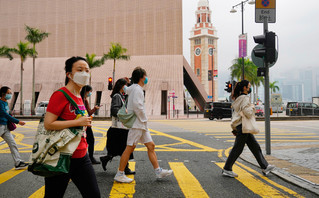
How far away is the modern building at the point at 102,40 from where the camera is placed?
47375 millimetres

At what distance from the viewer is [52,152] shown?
2723 mm

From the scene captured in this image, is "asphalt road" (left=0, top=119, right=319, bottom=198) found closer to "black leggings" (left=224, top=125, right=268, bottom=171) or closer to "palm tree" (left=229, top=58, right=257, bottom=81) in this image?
"black leggings" (left=224, top=125, right=268, bottom=171)

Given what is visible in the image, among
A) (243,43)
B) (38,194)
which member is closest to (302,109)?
(243,43)

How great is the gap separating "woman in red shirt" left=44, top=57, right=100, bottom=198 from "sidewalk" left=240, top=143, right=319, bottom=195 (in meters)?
3.36

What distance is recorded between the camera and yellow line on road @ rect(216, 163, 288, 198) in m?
4.59

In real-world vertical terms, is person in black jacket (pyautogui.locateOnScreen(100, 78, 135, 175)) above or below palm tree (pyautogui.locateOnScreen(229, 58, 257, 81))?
below

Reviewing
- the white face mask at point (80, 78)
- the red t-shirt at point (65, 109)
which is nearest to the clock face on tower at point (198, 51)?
the white face mask at point (80, 78)

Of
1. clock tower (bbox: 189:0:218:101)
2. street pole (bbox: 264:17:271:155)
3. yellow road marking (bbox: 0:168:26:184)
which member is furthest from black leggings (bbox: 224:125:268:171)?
clock tower (bbox: 189:0:218:101)

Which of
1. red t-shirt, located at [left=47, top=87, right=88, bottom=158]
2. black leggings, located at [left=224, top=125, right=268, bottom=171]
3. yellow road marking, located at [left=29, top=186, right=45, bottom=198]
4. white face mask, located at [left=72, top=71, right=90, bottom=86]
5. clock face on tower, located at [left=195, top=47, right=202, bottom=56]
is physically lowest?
yellow road marking, located at [left=29, top=186, right=45, bottom=198]

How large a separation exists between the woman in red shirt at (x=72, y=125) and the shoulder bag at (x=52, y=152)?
0.07 meters

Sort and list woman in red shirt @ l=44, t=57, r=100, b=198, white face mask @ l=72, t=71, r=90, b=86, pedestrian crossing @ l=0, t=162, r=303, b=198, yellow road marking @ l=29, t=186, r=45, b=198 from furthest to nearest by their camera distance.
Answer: pedestrian crossing @ l=0, t=162, r=303, b=198
yellow road marking @ l=29, t=186, r=45, b=198
white face mask @ l=72, t=71, r=90, b=86
woman in red shirt @ l=44, t=57, r=100, b=198

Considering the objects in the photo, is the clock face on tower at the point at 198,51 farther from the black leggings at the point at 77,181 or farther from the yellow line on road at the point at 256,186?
the black leggings at the point at 77,181

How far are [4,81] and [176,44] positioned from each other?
90.4 ft

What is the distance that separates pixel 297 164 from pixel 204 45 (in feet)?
331
